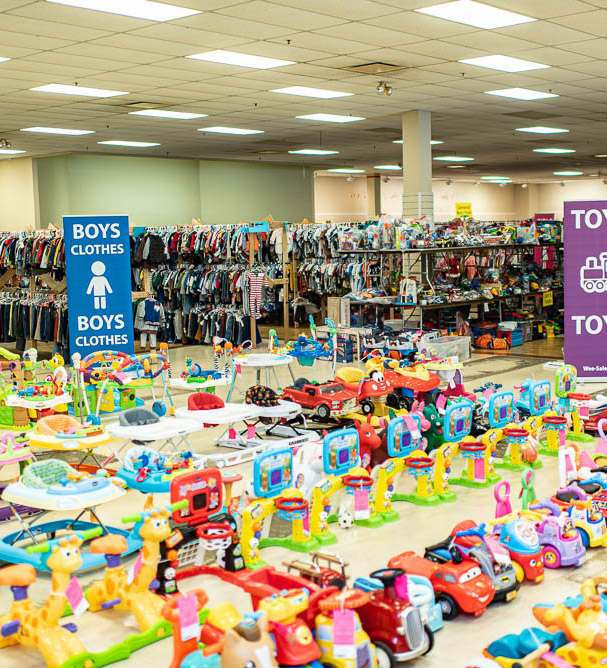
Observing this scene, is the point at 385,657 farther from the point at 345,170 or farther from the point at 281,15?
the point at 345,170

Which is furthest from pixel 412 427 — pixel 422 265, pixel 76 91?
pixel 76 91

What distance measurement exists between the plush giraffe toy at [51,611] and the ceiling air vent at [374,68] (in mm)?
7566

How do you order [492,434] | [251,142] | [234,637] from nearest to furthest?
1. [234,637]
2. [492,434]
3. [251,142]

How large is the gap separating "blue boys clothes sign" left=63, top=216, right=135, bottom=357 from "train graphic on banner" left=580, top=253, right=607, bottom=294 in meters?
5.17

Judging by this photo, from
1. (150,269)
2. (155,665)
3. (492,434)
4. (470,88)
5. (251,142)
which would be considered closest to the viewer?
(155,665)

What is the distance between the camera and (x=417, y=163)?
13.6m

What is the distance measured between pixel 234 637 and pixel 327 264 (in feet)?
39.5

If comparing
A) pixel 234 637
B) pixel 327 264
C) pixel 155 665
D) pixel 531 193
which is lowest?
pixel 155 665

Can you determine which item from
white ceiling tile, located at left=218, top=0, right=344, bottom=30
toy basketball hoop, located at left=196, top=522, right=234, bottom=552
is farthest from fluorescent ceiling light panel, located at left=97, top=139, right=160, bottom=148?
toy basketball hoop, located at left=196, top=522, right=234, bottom=552

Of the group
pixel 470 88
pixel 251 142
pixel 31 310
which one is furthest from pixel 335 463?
pixel 251 142

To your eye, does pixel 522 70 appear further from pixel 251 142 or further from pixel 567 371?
pixel 251 142

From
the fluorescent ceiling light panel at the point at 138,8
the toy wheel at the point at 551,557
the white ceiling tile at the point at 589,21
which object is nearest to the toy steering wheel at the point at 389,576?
the toy wheel at the point at 551,557

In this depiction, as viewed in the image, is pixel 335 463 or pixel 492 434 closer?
pixel 335 463

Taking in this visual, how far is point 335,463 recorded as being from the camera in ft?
18.0
